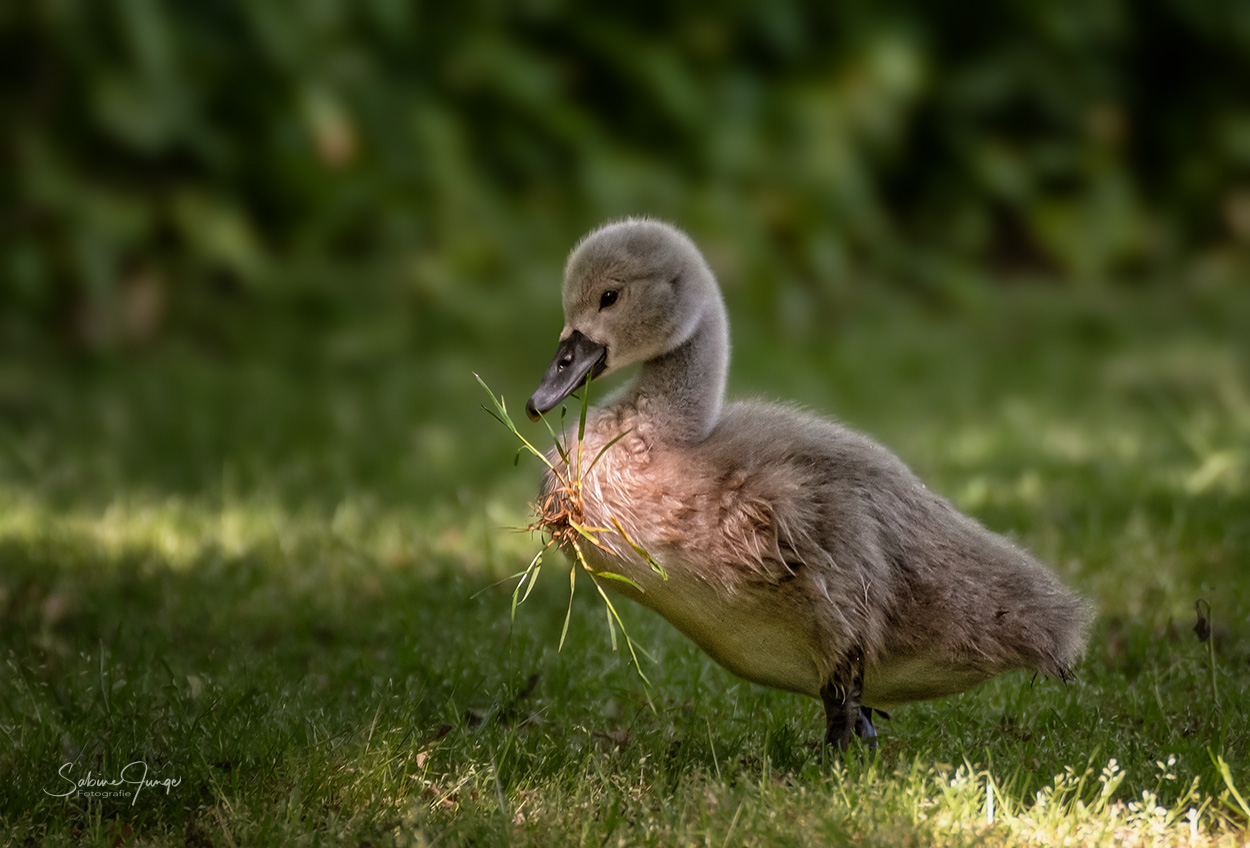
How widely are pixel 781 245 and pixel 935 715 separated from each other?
20.3 ft

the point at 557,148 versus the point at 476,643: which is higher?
the point at 557,148

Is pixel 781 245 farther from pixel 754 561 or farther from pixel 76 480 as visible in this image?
pixel 754 561

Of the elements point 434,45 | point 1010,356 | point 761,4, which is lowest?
point 1010,356

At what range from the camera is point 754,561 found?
2.77 metres

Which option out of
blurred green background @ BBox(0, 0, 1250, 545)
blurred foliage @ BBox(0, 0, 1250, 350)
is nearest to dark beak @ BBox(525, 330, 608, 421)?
blurred green background @ BBox(0, 0, 1250, 545)

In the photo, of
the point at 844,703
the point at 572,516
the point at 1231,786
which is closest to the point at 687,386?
the point at 572,516

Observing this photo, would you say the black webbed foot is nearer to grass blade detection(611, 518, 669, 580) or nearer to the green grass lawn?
the green grass lawn

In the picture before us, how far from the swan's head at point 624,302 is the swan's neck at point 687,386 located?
0.02 metres

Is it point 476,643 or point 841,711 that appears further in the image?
point 476,643

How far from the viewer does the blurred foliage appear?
781cm

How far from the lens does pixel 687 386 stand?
10.2 feet

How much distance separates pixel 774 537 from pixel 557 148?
6.33 metres

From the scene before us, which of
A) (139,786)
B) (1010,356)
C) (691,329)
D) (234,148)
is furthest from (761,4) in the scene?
(139,786)

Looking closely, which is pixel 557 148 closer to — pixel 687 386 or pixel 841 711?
pixel 687 386
